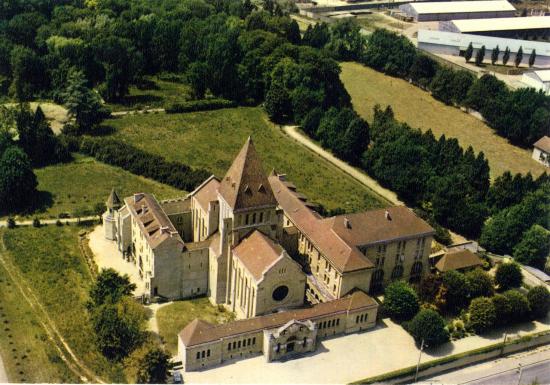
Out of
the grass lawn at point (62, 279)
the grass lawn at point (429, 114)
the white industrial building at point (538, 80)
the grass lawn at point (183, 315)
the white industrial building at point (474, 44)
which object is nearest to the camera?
the grass lawn at point (62, 279)

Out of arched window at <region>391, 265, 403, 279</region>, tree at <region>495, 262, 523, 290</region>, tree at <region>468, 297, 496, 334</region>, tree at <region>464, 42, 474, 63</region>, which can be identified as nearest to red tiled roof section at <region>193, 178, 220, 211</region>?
arched window at <region>391, 265, 403, 279</region>

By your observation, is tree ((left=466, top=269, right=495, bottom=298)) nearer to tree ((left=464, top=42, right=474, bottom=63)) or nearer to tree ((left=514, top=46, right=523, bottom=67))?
tree ((left=514, top=46, right=523, bottom=67))

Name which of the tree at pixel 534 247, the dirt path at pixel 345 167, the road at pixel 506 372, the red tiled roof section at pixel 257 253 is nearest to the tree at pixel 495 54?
the dirt path at pixel 345 167

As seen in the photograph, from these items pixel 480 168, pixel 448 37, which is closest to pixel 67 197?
pixel 480 168

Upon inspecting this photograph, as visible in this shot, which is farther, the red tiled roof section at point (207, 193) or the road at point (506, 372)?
the red tiled roof section at point (207, 193)

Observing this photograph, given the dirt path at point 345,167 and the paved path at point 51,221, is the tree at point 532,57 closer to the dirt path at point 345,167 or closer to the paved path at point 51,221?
the dirt path at point 345,167

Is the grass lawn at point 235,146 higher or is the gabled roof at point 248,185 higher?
the gabled roof at point 248,185
